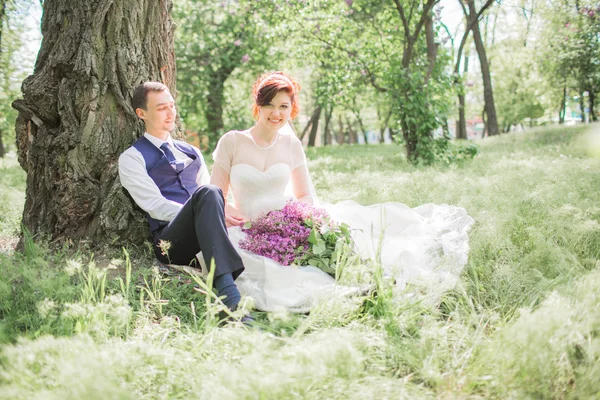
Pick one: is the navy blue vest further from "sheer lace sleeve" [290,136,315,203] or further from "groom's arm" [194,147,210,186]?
"sheer lace sleeve" [290,136,315,203]

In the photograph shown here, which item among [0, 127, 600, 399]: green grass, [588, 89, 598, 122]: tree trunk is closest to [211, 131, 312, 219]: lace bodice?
[0, 127, 600, 399]: green grass

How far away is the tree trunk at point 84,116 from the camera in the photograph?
3789 mm

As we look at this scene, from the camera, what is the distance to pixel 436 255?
3.59 meters

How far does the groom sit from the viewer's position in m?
3.04

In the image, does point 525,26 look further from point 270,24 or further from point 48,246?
point 48,246

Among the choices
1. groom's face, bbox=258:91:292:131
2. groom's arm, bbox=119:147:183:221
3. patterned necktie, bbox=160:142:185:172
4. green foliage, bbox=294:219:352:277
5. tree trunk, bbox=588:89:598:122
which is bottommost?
green foliage, bbox=294:219:352:277

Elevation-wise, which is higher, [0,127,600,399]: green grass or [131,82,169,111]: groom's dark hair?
[131,82,169,111]: groom's dark hair

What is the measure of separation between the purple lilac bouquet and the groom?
43 cm

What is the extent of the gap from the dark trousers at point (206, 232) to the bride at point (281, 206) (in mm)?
349

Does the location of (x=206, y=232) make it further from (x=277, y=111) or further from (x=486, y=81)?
(x=486, y=81)

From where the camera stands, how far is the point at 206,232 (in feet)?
10.0

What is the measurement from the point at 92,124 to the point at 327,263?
2177mm

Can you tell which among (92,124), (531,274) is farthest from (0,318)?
(531,274)

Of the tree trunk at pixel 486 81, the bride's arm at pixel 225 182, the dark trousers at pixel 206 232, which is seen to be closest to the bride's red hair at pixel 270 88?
the bride's arm at pixel 225 182
